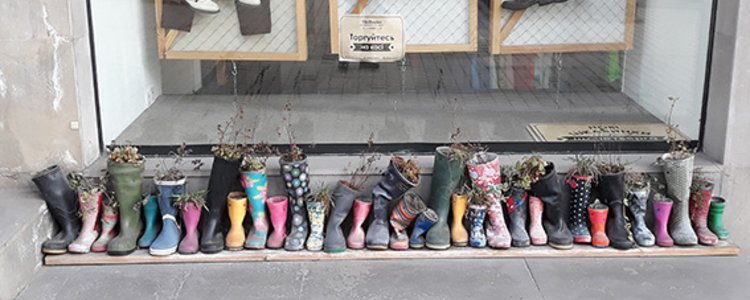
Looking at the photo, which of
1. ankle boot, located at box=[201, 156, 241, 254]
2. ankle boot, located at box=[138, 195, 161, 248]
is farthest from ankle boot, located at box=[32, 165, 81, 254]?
ankle boot, located at box=[201, 156, 241, 254]

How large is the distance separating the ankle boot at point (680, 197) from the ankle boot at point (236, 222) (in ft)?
6.35

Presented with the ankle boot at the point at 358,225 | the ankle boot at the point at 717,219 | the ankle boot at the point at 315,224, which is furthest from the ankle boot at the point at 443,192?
the ankle boot at the point at 717,219

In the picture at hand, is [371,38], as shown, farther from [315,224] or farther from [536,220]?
[536,220]

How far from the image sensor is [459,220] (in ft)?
12.6

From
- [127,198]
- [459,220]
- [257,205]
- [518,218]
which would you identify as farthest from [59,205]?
[518,218]

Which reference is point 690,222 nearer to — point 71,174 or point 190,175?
point 190,175

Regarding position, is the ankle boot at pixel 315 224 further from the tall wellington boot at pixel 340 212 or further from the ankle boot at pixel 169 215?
the ankle boot at pixel 169 215

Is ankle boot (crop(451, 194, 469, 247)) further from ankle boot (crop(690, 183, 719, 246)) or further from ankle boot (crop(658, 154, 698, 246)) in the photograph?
ankle boot (crop(690, 183, 719, 246))

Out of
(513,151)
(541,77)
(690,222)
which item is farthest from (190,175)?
(690,222)

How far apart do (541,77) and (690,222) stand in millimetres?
1046

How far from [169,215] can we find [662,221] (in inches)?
87.0

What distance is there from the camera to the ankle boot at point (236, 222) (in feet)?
12.4

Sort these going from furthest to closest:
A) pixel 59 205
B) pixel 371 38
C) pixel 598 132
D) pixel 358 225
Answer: pixel 598 132 → pixel 371 38 → pixel 358 225 → pixel 59 205

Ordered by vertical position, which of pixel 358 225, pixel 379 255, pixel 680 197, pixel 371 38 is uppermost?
pixel 371 38
